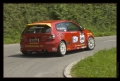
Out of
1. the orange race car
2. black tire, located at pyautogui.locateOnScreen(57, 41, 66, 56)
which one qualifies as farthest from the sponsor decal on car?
black tire, located at pyautogui.locateOnScreen(57, 41, 66, 56)

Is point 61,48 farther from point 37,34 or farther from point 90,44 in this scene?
point 90,44

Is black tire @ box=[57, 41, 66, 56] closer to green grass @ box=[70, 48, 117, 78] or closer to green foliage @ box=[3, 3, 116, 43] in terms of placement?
green grass @ box=[70, 48, 117, 78]

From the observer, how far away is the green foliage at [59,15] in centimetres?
2528

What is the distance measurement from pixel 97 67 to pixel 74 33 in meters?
4.73

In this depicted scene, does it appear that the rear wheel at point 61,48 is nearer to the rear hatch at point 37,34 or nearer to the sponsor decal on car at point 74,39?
the rear hatch at point 37,34

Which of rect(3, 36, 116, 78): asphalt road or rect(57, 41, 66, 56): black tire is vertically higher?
rect(57, 41, 66, 56): black tire

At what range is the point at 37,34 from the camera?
1430 cm

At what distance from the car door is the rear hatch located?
130cm

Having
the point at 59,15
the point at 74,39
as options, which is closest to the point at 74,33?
the point at 74,39

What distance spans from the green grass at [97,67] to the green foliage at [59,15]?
1068cm

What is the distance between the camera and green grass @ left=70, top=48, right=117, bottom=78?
31.8ft

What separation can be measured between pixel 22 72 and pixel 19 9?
55.1 feet

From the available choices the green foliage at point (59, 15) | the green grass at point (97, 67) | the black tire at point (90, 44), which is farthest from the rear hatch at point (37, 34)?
the green foliage at point (59, 15)

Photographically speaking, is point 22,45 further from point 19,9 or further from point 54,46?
point 19,9
